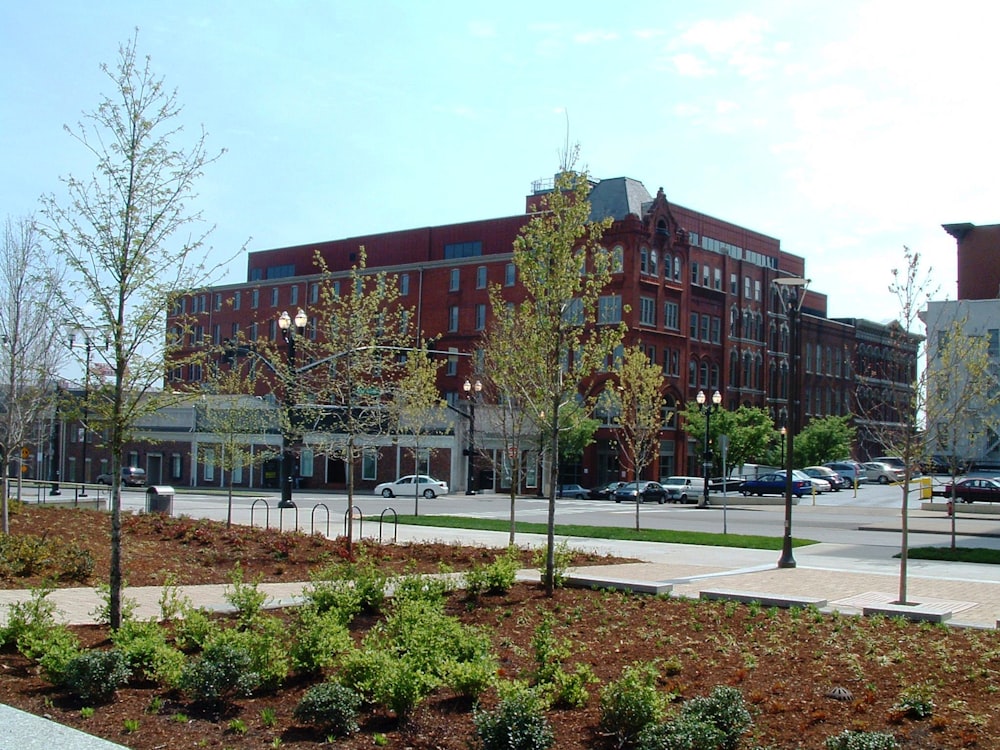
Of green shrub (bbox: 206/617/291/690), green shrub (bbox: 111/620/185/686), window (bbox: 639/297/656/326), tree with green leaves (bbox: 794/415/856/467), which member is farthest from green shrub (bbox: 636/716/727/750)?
tree with green leaves (bbox: 794/415/856/467)

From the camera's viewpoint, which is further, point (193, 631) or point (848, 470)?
point (848, 470)

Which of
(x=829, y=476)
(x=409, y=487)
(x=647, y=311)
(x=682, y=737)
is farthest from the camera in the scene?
(x=647, y=311)

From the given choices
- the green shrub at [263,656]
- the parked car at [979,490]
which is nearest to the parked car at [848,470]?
the parked car at [979,490]

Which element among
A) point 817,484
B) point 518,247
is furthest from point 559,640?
point 817,484

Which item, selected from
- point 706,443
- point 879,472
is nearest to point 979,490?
point 706,443

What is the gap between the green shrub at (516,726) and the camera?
6.75 m

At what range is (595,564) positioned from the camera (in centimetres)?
1933

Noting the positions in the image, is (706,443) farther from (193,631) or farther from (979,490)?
(193,631)

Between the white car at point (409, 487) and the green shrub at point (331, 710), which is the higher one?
the green shrub at point (331, 710)

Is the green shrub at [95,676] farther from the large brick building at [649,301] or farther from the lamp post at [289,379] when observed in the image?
the large brick building at [649,301]

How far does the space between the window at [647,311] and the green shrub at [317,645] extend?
63069mm

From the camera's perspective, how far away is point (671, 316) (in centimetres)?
7500

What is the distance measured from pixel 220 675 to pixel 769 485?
54.6 metres

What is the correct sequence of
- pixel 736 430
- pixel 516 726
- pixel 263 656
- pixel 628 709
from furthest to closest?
pixel 736 430, pixel 263 656, pixel 628 709, pixel 516 726
